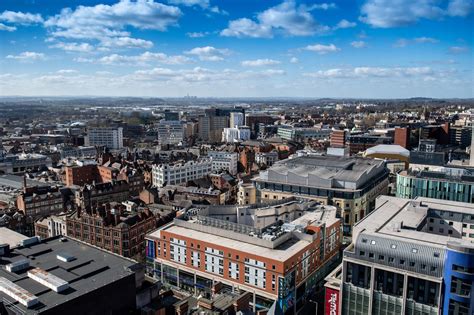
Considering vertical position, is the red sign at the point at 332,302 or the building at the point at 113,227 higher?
the building at the point at 113,227

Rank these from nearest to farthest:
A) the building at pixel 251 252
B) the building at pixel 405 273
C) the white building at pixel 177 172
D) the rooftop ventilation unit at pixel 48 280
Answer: the rooftop ventilation unit at pixel 48 280 < the building at pixel 405 273 < the building at pixel 251 252 < the white building at pixel 177 172

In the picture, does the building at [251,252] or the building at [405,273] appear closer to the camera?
the building at [405,273]

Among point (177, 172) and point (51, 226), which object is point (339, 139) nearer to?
point (177, 172)

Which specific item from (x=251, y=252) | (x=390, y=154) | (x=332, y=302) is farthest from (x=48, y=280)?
(x=390, y=154)

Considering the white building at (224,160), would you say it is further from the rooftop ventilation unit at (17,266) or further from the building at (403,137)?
the rooftop ventilation unit at (17,266)

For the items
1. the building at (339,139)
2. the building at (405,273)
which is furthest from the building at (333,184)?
the building at (339,139)

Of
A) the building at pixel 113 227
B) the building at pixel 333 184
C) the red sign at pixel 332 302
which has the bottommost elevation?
the red sign at pixel 332 302

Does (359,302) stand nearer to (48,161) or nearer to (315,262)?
(315,262)

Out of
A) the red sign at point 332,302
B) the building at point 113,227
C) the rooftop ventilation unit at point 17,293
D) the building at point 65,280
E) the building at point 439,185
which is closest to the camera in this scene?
the rooftop ventilation unit at point 17,293
